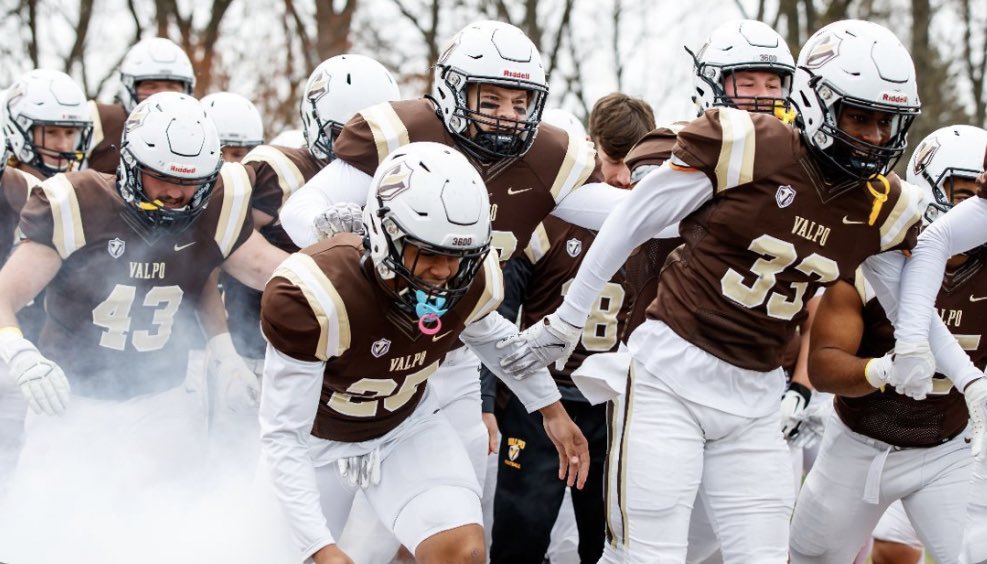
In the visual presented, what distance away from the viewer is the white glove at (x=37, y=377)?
4.01 metres

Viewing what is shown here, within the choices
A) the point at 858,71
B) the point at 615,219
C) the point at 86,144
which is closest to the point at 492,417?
the point at 615,219

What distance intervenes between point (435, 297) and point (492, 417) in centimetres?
148

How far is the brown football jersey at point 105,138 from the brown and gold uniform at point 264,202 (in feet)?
4.54

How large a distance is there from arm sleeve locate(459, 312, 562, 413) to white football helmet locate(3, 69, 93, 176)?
9.31 feet

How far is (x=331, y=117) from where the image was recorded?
530 centimetres

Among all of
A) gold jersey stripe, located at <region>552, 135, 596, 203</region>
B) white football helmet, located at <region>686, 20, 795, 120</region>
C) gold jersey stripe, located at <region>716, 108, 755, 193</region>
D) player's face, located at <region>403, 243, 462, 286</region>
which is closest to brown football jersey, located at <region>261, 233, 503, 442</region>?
player's face, located at <region>403, 243, 462, 286</region>

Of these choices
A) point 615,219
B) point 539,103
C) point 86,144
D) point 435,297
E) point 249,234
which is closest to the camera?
point 435,297

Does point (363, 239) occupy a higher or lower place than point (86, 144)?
higher

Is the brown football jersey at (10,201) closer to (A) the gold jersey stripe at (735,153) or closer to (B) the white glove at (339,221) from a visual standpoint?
(B) the white glove at (339,221)

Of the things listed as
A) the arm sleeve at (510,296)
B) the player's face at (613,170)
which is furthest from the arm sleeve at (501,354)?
the player's face at (613,170)

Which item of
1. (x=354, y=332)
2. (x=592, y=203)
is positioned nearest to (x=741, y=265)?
(x=592, y=203)

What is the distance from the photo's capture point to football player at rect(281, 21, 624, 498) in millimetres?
4070

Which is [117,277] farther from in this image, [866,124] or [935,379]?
[935,379]

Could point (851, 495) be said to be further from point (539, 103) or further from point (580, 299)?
point (539, 103)
